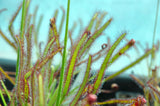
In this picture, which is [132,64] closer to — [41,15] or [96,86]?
[96,86]

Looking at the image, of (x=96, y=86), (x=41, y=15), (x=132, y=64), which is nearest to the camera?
(x=96, y=86)

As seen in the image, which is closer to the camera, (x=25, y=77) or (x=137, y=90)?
(x=25, y=77)

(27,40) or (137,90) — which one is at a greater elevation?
(137,90)

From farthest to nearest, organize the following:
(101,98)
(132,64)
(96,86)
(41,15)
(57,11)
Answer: (101,98) < (41,15) < (57,11) < (132,64) < (96,86)

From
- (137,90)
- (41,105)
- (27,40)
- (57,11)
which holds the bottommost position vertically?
(41,105)

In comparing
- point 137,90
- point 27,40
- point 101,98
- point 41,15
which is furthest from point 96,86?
point 137,90

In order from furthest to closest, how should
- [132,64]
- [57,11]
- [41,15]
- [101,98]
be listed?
[101,98] → [41,15] → [57,11] → [132,64]

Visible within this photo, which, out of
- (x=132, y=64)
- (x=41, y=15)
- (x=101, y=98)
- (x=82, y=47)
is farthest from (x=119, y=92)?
(x=82, y=47)

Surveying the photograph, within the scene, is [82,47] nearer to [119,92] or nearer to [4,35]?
[4,35]

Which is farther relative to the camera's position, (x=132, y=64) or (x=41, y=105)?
(x=132, y=64)
